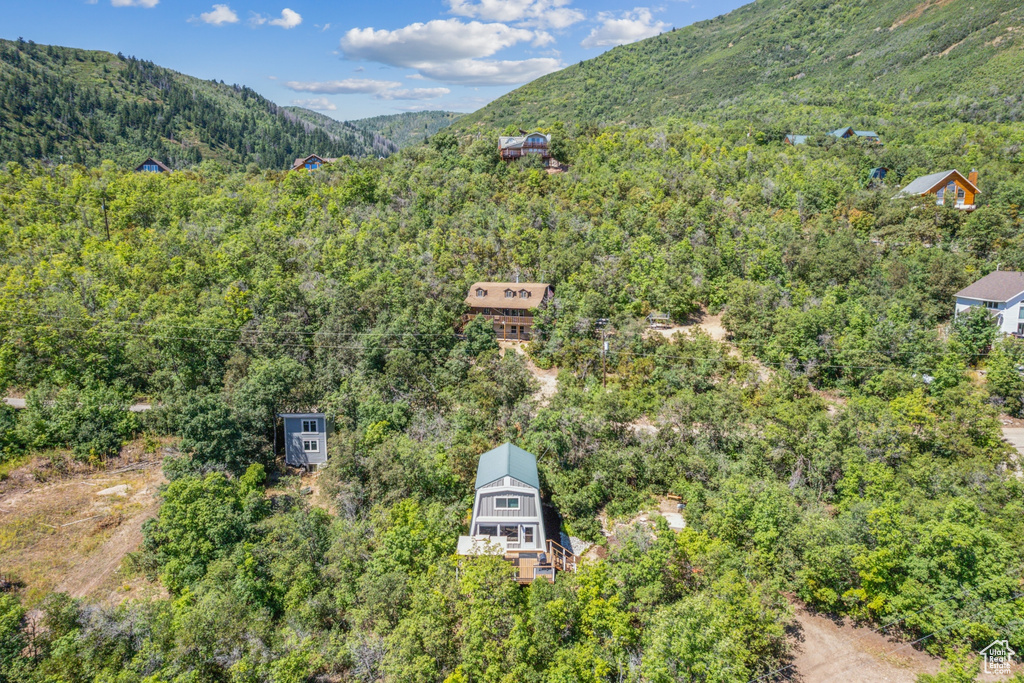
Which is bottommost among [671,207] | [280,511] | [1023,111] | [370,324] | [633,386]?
[280,511]

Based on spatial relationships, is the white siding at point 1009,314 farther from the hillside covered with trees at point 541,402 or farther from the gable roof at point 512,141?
the gable roof at point 512,141

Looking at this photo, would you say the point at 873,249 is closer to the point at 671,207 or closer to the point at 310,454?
the point at 671,207

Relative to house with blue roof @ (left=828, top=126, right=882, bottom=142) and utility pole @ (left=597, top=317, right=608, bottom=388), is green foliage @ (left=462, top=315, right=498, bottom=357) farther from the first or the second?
house with blue roof @ (left=828, top=126, right=882, bottom=142)

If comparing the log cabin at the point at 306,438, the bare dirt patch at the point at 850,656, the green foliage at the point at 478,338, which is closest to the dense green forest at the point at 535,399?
the bare dirt patch at the point at 850,656

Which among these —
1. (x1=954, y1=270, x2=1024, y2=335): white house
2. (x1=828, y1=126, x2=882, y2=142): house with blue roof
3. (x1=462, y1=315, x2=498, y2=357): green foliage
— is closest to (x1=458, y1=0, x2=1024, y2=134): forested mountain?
(x1=828, y1=126, x2=882, y2=142): house with blue roof

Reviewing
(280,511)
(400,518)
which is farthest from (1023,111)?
Answer: (280,511)

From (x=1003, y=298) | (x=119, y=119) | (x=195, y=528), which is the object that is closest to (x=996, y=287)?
(x=1003, y=298)
